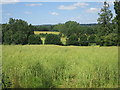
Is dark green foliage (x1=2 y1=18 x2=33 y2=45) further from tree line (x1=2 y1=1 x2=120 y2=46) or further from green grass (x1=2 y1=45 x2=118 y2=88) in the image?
green grass (x1=2 y1=45 x2=118 y2=88)

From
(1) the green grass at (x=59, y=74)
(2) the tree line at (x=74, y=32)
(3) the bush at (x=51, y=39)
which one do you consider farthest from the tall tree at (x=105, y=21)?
(1) the green grass at (x=59, y=74)

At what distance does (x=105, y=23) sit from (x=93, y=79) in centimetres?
2548

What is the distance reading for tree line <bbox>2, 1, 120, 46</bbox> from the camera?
20.2m

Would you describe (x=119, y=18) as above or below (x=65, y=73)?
above

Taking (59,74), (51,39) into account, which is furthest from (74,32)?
(59,74)

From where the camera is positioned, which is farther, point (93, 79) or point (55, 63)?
point (55, 63)

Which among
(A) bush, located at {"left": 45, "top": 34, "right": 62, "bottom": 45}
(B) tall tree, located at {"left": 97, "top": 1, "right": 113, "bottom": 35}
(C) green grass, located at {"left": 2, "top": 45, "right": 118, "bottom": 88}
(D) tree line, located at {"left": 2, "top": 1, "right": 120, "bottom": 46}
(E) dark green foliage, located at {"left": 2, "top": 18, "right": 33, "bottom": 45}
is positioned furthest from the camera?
(A) bush, located at {"left": 45, "top": 34, "right": 62, "bottom": 45}

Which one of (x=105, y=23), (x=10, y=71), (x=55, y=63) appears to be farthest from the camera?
(x=105, y=23)

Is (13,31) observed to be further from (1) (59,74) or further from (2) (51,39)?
(1) (59,74)

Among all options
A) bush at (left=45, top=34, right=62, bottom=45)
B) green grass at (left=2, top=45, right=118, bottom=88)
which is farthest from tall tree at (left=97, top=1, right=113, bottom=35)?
green grass at (left=2, top=45, right=118, bottom=88)

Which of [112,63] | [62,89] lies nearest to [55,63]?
[62,89]

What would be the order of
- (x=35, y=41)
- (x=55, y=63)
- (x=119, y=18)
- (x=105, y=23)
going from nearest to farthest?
(x=55, y=63)
(x=119, y=18)
(x=105, y=23)
(x=35, y=41)

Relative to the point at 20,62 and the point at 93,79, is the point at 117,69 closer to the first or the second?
the point at 93,79

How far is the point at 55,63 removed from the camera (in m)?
4.55
